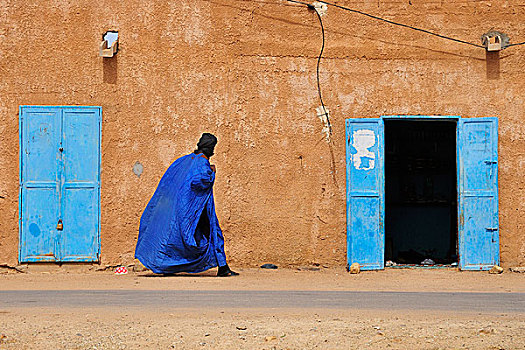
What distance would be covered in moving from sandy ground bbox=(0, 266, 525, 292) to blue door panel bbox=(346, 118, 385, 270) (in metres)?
0.32

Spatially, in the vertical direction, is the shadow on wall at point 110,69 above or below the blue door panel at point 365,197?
above

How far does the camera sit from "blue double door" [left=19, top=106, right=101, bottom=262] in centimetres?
1015

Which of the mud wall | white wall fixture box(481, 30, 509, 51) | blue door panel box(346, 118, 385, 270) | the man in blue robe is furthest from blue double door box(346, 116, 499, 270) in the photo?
the man in blue robe

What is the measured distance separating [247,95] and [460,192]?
3032 millimetres

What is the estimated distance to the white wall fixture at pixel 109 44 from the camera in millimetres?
10211

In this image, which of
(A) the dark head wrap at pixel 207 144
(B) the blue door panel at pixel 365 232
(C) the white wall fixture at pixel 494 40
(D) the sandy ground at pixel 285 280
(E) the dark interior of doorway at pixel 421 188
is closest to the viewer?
(D) the sandy ground at pixel 285 280

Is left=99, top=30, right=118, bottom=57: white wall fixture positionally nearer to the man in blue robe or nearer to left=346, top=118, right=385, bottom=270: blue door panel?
the man in blue robe

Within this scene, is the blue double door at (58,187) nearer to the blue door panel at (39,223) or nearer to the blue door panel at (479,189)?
the blue door panel at (39,223)

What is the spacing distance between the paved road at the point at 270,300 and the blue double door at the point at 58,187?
2047mm

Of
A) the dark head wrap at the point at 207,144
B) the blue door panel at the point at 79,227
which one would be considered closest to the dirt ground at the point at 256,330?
the dark head wrap at the point at 207,144

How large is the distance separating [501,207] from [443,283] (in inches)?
70.6

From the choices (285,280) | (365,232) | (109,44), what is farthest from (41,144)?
(365,232)

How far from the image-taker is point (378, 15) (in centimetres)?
1055

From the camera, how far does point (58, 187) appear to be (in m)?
10.2
